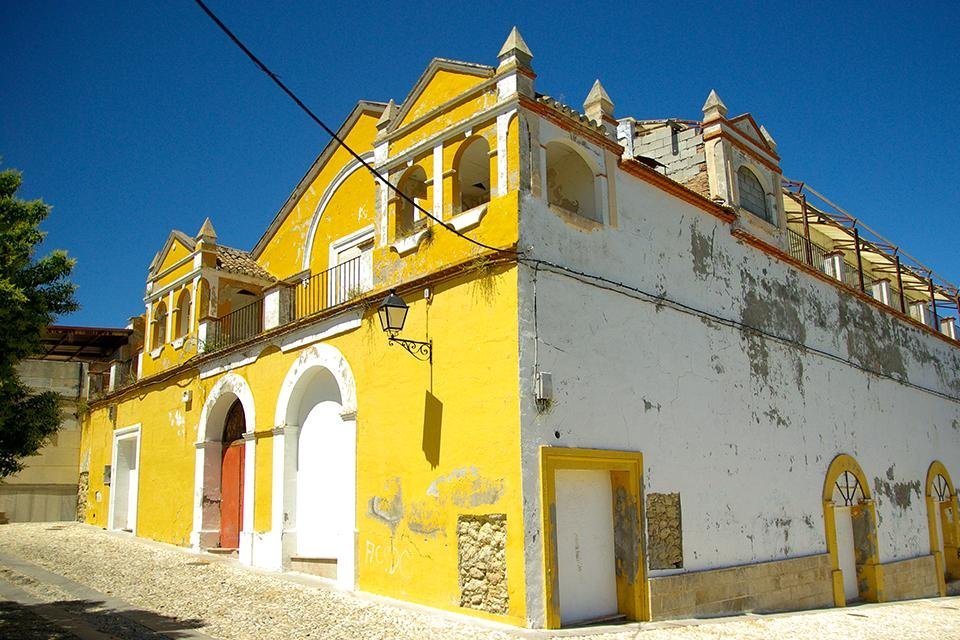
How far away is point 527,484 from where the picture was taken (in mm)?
9398

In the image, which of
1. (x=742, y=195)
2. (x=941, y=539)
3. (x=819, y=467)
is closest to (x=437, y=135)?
(x=742, y=195)

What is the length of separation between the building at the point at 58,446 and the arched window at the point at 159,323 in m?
3.77

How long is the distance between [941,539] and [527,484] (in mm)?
15032

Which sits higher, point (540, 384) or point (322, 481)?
point (540, 384)

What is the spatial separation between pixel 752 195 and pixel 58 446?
19.4 metres

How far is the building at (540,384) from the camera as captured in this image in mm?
10117

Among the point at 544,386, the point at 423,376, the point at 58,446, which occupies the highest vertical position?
the point at 423,376

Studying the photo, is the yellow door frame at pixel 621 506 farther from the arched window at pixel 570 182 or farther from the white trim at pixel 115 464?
the white trim at pixel 115 464

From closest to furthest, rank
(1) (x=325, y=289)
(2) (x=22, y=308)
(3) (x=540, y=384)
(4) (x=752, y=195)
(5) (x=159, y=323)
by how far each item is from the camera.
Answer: (2) (x=22, y=308) < (3) (x=540, y=384) < (1) (x=325, y=289) < (4) (x=752, y=195) < (5) (x=159, y=323)

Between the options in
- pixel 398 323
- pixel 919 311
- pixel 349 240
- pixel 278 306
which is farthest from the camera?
pixel 919 311

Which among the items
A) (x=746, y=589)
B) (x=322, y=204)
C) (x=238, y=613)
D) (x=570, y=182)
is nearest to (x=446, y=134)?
(x=570, y=182)

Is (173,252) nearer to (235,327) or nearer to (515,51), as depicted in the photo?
(235,327)

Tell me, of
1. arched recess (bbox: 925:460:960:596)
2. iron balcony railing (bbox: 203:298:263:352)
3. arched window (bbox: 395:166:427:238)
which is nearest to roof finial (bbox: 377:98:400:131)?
arched window (bbox: 395:166:427:238)

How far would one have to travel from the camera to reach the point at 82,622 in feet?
29.4
